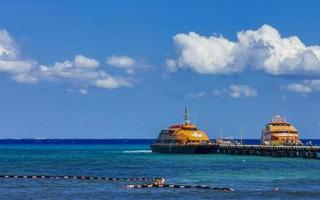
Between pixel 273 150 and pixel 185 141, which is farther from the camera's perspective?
pixel 185 141

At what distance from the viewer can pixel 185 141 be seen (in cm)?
16912

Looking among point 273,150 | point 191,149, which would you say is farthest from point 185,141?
point 273,150

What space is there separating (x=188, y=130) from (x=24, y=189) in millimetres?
97602

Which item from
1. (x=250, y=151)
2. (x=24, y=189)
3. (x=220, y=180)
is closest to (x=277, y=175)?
(x=220, y=180)

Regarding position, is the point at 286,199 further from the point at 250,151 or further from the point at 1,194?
the point at 250,151

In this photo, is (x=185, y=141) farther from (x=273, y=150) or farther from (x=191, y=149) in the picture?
(x=273, y=150)

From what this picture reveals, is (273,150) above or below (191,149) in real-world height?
below

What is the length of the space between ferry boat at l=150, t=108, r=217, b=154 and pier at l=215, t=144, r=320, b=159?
106 inches

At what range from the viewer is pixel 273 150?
151250 mm

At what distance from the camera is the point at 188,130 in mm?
170625

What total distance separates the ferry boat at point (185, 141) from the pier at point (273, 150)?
2.69 m

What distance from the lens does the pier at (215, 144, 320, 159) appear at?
14138cm

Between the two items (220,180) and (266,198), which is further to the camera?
(220,180)

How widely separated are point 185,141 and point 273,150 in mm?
23008
